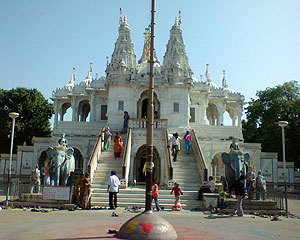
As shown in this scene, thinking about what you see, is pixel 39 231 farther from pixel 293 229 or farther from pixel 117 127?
pixel 117 127

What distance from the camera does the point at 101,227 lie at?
10.4 meters

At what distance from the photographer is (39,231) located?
31.4 feet

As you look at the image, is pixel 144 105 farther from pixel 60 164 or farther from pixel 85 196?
pixel 85 196

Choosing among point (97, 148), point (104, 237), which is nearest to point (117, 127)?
point (97, 148)

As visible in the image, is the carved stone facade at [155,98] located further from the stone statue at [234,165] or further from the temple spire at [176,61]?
the stone statue at [234,165]

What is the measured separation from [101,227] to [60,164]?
7573mm

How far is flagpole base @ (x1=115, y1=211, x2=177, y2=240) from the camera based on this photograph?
825cm

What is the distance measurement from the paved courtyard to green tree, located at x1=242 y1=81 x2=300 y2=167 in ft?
92.4

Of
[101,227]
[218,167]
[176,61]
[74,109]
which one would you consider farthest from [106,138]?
[74,109]

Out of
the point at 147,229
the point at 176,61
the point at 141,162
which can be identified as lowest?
the point at 147,229

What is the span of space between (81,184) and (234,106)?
108 feet

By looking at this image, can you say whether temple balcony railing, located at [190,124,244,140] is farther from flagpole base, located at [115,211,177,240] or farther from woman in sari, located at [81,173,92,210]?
flagpole base, located at [115,211,177,240]

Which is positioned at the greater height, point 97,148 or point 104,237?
point 97,148

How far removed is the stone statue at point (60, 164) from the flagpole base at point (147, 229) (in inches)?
357
